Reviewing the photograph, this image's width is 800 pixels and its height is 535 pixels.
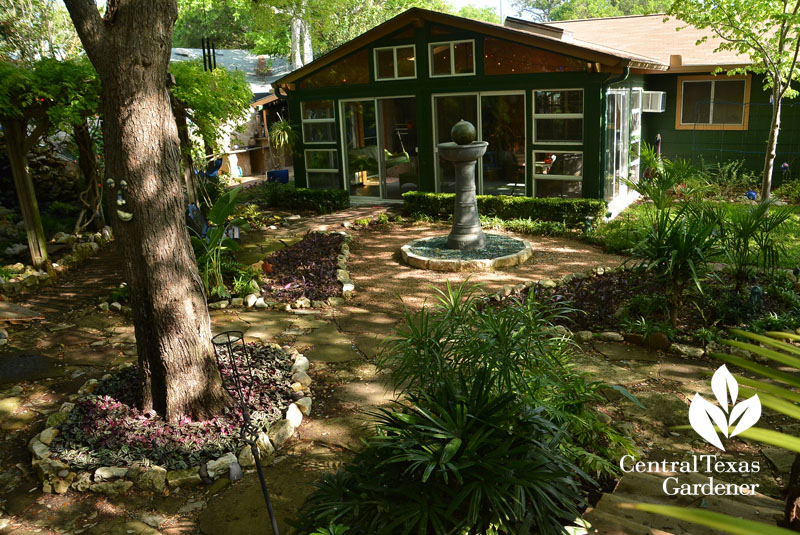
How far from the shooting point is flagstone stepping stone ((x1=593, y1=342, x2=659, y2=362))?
5.75m

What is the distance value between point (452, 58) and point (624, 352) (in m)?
8.12

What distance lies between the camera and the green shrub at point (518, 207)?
35.7 feet

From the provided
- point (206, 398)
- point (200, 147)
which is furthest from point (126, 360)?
point (200, 147)

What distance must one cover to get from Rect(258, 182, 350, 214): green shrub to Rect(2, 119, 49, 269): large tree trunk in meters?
5.71

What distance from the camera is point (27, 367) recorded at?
19.1 feet

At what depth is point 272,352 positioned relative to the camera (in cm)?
589

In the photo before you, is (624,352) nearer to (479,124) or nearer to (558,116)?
(558,116)

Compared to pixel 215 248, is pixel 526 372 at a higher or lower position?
lower

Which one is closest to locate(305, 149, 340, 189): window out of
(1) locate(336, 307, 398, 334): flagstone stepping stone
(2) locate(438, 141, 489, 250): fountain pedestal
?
(2) locate(438, 141, 489, 250): fountain pedestal

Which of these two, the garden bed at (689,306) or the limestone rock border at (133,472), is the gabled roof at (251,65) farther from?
the limestone rock border at (133,472)

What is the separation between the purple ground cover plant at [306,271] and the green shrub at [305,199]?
2.93 meters

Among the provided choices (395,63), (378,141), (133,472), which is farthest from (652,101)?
(133,472)

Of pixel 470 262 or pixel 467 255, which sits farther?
pixel 467 255

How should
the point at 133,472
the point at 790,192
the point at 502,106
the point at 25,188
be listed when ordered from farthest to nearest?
1. the point at 790,192
2. the point at 502,106
3. the point at 25,188
4. the point at 133,472
